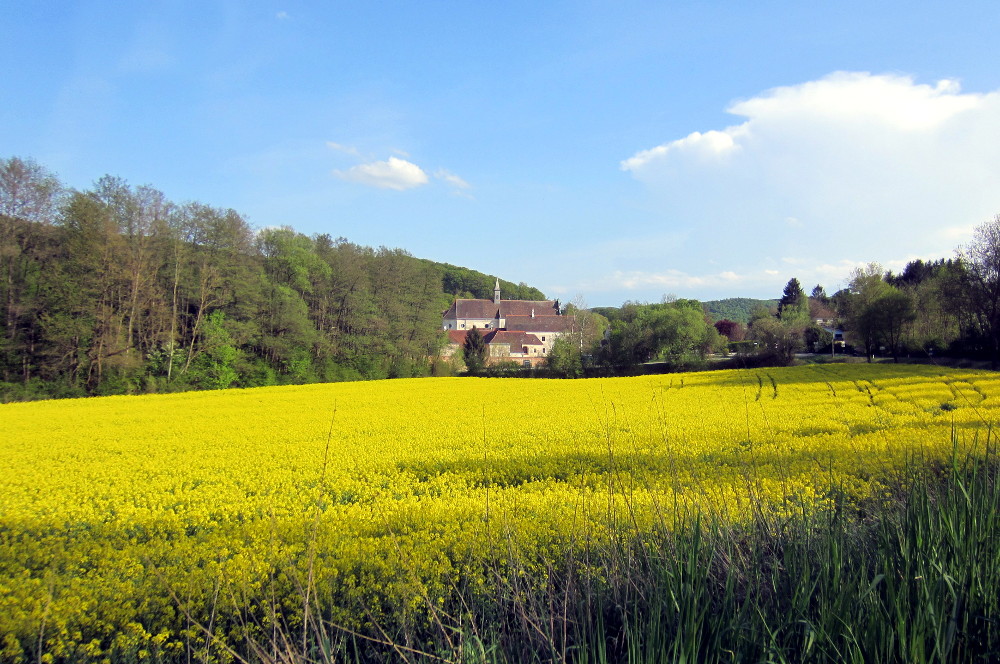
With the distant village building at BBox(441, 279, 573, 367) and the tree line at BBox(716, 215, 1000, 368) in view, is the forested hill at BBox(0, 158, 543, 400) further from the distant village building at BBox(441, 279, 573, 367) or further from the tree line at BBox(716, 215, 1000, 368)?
the distant village building at BBox(441, 279, 573, 367)

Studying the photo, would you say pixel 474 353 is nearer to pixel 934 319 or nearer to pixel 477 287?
pixel 934 319

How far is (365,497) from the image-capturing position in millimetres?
6602

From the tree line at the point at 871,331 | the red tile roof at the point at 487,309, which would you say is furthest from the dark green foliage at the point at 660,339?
the red tile roof at the point at 487,309

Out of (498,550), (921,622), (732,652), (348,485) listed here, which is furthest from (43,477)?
(921,622)

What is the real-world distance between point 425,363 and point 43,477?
111ft

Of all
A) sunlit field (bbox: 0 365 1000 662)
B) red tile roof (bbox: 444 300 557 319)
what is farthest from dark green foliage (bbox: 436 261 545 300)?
sunlit field (bbox: 0 365 1000 662)

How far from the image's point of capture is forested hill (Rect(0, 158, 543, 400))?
81.7 ft

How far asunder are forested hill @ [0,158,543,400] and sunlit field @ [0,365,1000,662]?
1077 cm

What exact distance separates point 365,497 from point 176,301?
30.4m

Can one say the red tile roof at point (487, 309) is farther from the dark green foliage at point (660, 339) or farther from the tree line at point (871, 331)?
the dark green foliage at point (660, 339)

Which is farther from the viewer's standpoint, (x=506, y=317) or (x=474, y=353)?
(x=506, y=317)

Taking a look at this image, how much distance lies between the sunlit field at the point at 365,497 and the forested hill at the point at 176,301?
1077cm

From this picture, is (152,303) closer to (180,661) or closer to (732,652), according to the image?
(180,661)

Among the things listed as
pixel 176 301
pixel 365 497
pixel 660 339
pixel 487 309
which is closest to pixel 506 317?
pixel 487 309
